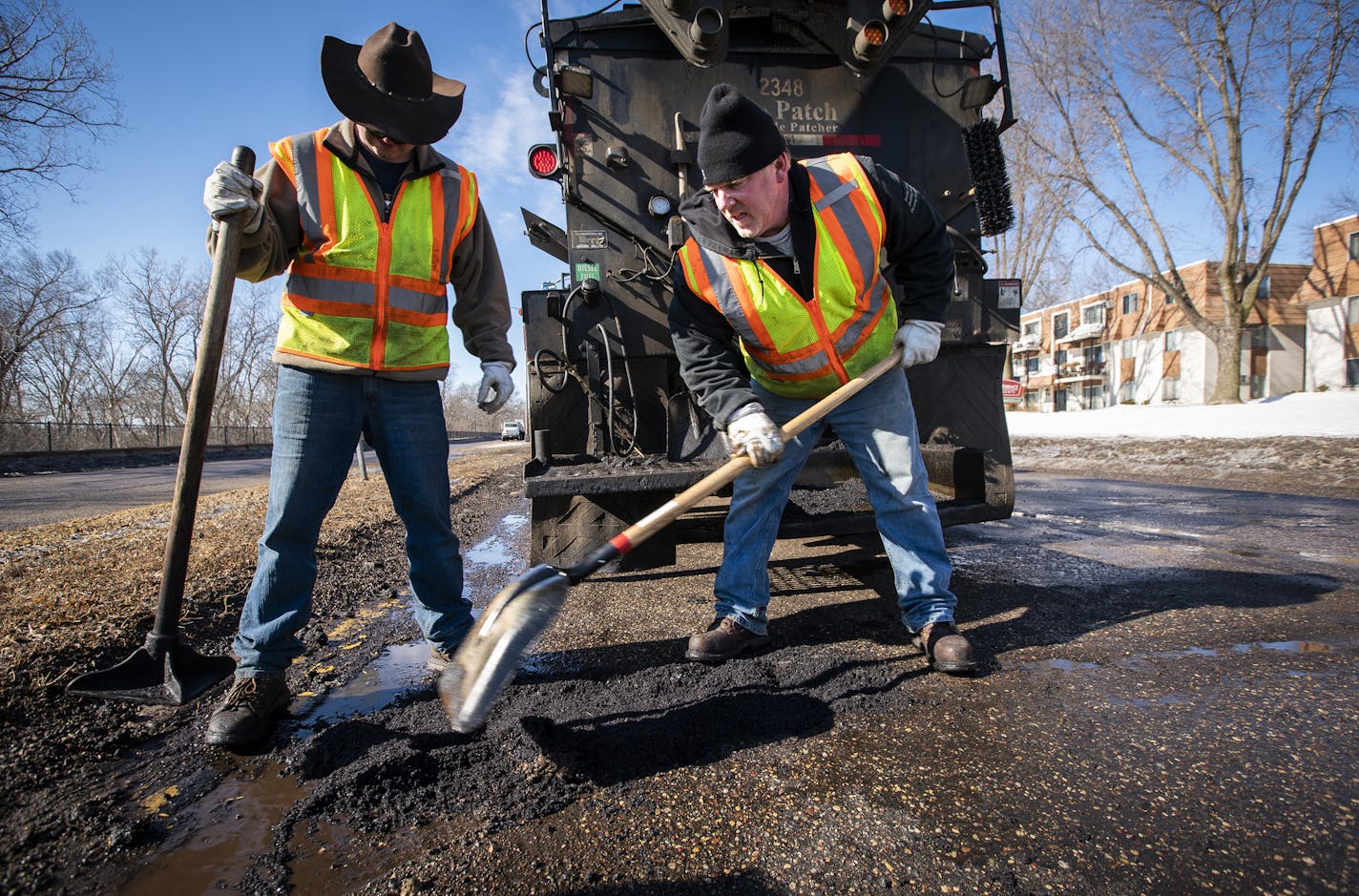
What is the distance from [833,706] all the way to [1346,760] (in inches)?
50.1

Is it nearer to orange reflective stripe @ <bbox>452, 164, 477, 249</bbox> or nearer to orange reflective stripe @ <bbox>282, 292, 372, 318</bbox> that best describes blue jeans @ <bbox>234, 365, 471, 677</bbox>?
orange reflective stripe @ <bbox>282, 292, 372, 318</bbox>

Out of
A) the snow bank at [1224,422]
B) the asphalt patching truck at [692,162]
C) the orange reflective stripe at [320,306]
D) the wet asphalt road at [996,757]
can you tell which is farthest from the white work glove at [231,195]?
the snow bank at [1224,422]

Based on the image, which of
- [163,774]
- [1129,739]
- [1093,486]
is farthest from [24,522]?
[1093,486]

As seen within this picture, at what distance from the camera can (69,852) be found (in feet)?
4.89

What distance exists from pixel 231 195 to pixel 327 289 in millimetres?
Result: 364

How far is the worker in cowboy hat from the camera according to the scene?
84.9 inches

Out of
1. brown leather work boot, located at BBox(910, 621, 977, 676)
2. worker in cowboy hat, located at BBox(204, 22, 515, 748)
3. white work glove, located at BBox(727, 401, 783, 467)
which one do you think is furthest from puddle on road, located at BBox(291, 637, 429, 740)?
brown leather work boot, located at BBox(910, 621, 977, 676)

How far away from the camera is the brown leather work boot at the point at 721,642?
99.3 inches

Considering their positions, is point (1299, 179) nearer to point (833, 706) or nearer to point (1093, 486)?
point (1093, 486)

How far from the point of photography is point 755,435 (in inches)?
94.0

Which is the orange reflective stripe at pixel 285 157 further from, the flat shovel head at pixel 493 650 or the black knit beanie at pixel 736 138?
the flat shovel head at pixel 493 650

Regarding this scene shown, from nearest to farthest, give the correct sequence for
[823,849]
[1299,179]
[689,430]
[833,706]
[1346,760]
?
[823,849] → [1346,760] → [833,706] → [689,430] → [1299,179]

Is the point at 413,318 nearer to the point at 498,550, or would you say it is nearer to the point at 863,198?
the point at 863,198

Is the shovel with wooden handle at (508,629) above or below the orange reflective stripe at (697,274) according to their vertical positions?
below
